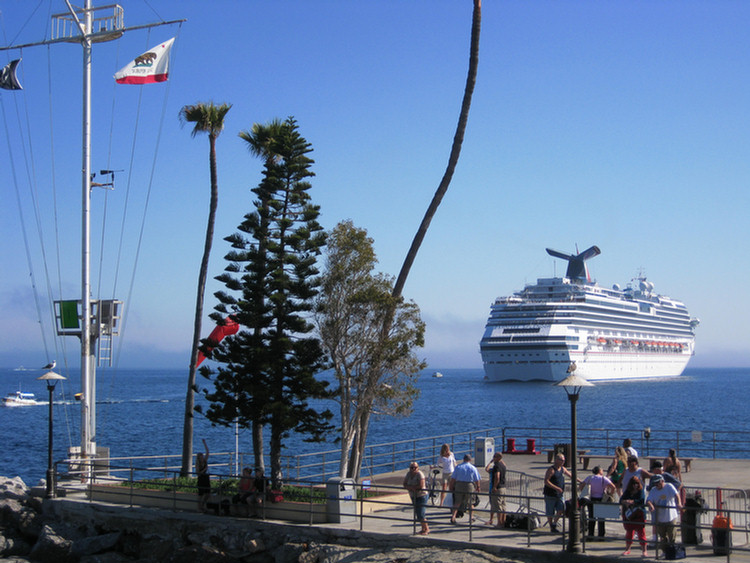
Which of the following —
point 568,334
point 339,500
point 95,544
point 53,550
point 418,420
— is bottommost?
point 418,420

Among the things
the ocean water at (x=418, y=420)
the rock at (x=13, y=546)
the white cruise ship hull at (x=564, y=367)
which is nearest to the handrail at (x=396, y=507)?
the rock at (x=13, y=546)

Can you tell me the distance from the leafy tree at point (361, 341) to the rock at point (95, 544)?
5.11 m

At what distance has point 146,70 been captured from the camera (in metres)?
19.9

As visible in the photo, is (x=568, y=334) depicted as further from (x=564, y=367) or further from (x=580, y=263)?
(x=580, y=263)

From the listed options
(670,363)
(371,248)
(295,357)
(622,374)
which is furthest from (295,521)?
(670,363)

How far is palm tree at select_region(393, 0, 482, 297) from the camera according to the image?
63.0 feet

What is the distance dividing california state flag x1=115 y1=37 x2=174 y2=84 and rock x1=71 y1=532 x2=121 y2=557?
11096 mm

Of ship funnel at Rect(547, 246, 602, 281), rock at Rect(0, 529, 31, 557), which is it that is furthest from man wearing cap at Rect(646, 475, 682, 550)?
ship funnel at Rect(547, 246, 602, 281)

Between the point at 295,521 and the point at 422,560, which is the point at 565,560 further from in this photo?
the point at 295,521

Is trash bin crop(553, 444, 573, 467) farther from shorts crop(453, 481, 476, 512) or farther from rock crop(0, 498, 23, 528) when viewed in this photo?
rock crop(0, 498, 23, 528)

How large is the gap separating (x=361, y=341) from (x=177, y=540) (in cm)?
609

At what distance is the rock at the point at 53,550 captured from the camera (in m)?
16.1

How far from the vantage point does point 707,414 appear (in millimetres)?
67250

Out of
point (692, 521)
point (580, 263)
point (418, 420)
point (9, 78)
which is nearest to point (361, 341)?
point (692, 521)
